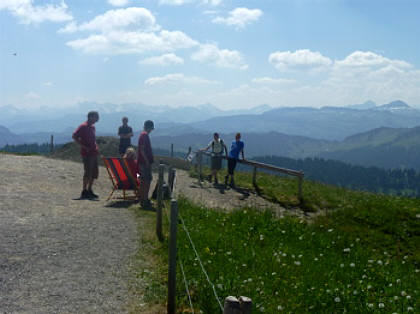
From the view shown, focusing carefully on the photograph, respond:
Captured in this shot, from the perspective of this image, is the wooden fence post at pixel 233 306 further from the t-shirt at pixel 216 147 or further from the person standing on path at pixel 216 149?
the t-shirt at pixel 216 147

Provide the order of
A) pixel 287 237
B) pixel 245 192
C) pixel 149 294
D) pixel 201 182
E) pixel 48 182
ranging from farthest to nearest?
pixel 201 182 < pixel 245 192 < pixel 48 182 < pixel 287 237 < pixel 149 294

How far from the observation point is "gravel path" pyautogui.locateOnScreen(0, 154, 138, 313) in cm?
564

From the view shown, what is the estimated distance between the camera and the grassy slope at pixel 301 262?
591 centimetres

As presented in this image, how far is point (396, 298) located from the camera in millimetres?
6168

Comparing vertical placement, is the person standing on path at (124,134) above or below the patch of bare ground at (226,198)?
above

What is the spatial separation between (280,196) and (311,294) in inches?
468

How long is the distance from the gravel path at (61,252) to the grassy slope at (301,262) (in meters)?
1.25

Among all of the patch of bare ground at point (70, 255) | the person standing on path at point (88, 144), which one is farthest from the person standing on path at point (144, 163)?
the person standing on path at point (88, 144)

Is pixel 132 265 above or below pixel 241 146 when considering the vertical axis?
below

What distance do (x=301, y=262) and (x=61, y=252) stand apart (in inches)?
182

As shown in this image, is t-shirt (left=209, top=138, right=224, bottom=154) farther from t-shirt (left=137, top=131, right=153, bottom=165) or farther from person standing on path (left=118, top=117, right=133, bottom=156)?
t-shirt (left=137, top=131, right=153, bottom=165)

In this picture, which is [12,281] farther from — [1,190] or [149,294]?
[1,190]

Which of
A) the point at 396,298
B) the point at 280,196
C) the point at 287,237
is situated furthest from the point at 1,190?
the point at 396,298

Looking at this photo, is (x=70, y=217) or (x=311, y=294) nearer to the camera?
(x=311, y=294)
